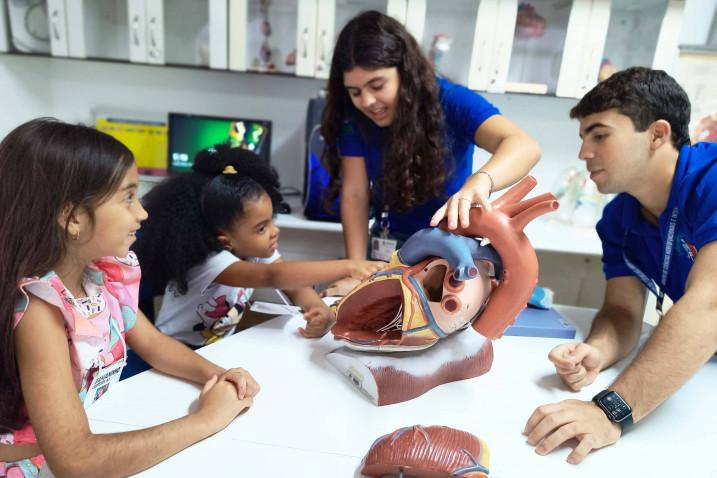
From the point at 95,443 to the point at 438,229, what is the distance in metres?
0.61

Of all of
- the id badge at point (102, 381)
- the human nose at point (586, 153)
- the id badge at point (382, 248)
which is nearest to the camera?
the id badge at point (102, 381)

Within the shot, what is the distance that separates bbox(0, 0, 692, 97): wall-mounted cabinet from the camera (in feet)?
7.13

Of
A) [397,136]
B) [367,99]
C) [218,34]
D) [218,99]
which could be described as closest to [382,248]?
[397,136]

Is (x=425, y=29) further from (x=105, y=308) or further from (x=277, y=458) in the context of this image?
(x=277, y=458)

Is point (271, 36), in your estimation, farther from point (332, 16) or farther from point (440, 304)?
point (440, 304)

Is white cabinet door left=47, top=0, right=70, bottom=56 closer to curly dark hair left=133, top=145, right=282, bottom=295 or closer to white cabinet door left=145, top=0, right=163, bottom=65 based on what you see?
white cabinet door left=145, top=0, right=163, bottom=65

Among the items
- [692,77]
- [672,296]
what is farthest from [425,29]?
[672,296]

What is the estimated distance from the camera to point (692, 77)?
7.64 feet

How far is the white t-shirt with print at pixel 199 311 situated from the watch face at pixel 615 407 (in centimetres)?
91

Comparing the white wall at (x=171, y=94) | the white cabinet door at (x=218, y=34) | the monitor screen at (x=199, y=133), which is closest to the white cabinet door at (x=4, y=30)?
the white wall at (x=171, y=94)

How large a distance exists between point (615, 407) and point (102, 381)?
91 cm

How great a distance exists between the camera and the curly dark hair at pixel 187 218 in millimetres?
1282

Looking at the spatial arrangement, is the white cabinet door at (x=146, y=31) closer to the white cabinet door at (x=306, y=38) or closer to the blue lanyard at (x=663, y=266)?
the white cabinet door at (x=306, y=38)

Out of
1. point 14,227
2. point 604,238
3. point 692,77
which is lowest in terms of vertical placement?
point 604,238
